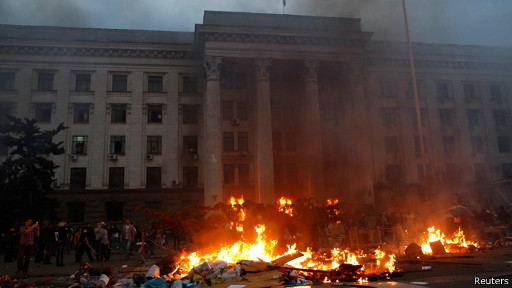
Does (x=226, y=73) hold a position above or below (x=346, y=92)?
above

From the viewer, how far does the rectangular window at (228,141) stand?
89.3ft

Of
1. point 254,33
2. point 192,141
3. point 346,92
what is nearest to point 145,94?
point 192,141

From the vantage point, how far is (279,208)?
11359mm

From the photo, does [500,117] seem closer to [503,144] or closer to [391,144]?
[503,144]

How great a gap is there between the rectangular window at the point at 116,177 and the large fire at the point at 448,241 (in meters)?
21.4

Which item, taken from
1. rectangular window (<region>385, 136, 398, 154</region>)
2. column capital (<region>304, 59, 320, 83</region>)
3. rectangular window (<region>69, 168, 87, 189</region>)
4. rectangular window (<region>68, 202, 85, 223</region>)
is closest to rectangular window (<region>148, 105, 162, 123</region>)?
rectangular window (<region>69, 168, 87, 189</region>)

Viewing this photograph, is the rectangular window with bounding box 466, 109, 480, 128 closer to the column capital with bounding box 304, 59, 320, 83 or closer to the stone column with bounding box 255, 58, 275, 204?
the column capital with bounding box 304, 59, 320, 83

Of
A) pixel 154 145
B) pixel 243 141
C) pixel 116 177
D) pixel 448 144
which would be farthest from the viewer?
pixel 448 144

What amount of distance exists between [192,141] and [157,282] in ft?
70.0

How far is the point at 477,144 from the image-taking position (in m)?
31.5

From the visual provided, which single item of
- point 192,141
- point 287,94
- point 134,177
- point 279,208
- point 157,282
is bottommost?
point 157,282

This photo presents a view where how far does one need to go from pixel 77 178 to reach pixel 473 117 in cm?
Answer: 3446

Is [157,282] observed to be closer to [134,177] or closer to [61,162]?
[134,177]

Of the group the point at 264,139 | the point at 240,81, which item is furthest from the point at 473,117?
the point at 240,81
